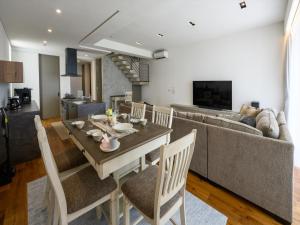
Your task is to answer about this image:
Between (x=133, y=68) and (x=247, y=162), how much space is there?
18.8 ft

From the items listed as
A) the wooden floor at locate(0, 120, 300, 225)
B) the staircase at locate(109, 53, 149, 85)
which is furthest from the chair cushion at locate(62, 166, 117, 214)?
the staircase at locate(109, 53, 149, 85)

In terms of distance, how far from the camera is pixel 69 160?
5.45 ft

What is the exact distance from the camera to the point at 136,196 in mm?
1194

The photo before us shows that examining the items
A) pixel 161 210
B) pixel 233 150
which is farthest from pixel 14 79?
pixel 233 150

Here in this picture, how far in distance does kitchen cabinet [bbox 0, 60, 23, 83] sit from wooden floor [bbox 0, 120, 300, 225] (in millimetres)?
1559

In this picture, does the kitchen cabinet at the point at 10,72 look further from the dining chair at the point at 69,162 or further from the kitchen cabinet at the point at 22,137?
the dining chair at the point at 69,162

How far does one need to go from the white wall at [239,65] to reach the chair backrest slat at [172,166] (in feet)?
11.6

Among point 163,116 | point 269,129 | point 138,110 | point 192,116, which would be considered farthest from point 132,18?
point 269,129

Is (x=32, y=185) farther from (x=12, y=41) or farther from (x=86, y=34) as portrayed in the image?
(x=12, y=41)

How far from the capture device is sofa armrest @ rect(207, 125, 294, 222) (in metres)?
1.54

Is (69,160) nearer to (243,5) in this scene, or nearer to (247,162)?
(247,162)

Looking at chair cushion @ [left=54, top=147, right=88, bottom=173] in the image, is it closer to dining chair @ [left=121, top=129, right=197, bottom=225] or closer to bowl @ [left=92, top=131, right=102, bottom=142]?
bowl @ [left=92, top=131, right=102, bottom=142]

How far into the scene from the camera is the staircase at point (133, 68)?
20.7 ft

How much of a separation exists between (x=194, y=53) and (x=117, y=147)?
4649 millimetres
